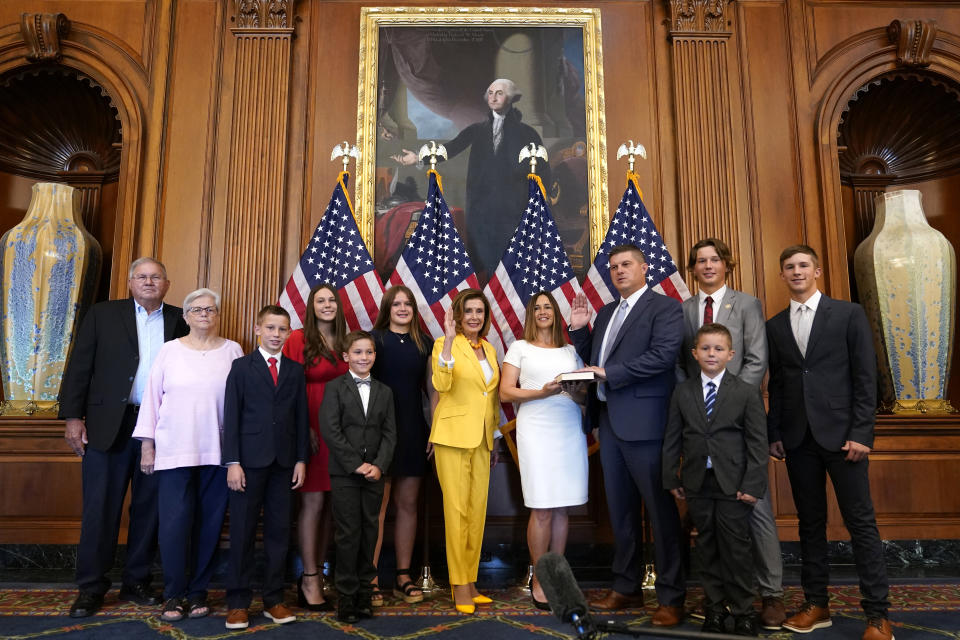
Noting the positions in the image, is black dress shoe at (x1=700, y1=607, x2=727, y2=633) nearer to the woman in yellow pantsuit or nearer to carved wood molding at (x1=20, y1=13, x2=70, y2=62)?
the woman in yellow pantsuit

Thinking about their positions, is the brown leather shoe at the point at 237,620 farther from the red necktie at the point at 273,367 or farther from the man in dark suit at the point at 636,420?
the man in dark suit at the point at 636,420

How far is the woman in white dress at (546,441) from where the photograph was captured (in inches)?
153

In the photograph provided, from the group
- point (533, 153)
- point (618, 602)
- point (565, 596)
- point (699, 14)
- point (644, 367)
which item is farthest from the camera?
point (699, 14)

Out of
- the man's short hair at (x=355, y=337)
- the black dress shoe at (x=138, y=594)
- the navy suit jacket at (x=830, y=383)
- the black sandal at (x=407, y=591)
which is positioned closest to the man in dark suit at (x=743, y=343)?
the navy suit jacket at (x=830, y=383)

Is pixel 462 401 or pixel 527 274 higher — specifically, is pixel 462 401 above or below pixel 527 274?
below

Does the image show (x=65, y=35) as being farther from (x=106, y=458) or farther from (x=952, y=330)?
(x=952, y=330)

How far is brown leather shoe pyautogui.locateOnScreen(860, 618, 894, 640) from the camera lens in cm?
314

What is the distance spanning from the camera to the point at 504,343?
16.8ft

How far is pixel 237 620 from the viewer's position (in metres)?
3.43

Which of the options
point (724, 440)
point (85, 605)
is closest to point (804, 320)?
point (724, 440)

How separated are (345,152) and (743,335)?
331cm

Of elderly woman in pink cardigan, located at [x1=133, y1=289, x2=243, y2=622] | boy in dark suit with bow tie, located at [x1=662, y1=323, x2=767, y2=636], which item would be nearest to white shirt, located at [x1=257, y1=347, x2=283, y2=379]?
elderly woman in pink cardigan, located at [x1=133, y1=289, x2=243, y2=622]

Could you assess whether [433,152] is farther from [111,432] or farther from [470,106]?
[111,432]

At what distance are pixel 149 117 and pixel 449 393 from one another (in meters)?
3.71
